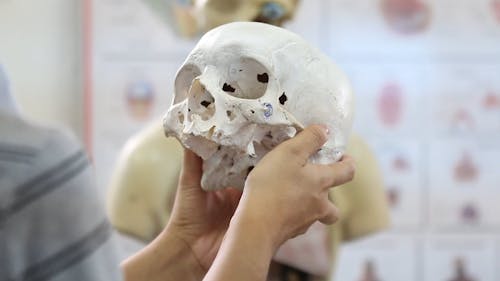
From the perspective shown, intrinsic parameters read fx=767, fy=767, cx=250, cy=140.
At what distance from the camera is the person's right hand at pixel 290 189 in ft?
2.43

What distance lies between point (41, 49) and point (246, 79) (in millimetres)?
1100

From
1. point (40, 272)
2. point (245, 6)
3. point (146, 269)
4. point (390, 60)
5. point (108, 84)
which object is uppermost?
point (40, 272)

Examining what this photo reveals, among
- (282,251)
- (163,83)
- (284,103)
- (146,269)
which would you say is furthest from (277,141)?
(163,83)

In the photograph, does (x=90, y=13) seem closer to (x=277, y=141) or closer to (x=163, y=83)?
(x=163, y=83)

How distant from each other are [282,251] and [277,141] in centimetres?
38

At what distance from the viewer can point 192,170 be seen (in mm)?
933

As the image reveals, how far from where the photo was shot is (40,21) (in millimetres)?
1860

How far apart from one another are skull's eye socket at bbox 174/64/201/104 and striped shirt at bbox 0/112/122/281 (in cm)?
43

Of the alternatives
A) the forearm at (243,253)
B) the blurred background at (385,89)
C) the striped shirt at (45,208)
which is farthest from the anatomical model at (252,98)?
the blurred background at (385,89)

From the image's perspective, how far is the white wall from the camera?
1.86 metres

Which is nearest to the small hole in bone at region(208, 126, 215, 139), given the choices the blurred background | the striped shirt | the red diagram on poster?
the striped shirt

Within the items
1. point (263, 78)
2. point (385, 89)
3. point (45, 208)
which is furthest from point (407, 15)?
point (45, 208)

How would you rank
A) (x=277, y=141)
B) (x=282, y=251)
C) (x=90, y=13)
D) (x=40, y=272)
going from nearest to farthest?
(x=40, y=272), (x=277, y=141), (x=282, y=251), (x=90, y=13)

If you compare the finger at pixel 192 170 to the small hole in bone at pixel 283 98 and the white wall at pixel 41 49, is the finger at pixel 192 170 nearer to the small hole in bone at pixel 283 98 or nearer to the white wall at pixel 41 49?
the small hole in bone at pixel 283 98
